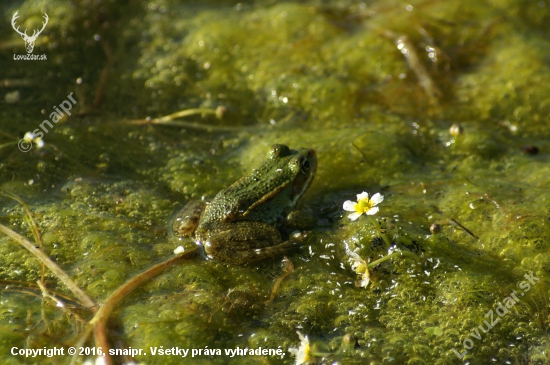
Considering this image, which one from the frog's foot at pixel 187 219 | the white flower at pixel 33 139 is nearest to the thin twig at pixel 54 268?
the frog's foot at pixel 187 219

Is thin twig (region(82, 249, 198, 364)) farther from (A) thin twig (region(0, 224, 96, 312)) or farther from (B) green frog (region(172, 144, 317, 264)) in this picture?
(B) green frog (region(172, 144, 317, 264))

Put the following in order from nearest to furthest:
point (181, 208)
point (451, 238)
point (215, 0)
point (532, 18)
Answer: point (451, 238)
point (181, 208)
point (532, 18)
point (215, 0)

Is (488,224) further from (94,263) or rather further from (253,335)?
(94,263)

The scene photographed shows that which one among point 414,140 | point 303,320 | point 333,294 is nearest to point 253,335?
point 303,320

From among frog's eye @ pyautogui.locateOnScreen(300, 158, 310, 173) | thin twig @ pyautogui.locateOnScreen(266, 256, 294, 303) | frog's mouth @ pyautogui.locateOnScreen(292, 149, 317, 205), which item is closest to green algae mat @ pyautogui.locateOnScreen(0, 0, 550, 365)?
thin twig @ pyautogui.locateOnScreen(266, 256, 294, 303)

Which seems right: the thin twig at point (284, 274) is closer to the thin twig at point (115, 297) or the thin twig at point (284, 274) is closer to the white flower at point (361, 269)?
the white flower at point (361, 269)

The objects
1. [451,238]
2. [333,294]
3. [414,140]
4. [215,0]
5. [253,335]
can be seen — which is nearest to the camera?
[253,335]

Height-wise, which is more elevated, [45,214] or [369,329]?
[45,214]
